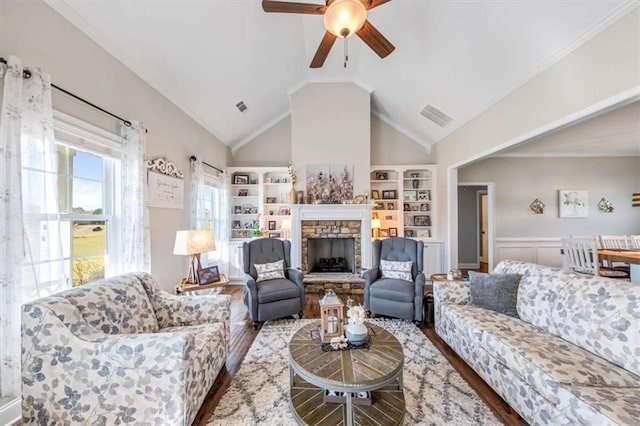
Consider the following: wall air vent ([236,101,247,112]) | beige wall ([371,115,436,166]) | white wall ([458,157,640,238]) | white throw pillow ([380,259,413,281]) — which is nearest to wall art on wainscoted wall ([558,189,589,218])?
white wall ([458,157,640,238])

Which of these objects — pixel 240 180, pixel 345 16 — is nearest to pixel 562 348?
pixel 345 16

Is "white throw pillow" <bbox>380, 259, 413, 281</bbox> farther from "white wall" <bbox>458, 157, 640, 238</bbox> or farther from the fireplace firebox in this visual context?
"white wall" <bbox>458, 157, 640, 238</bbox>

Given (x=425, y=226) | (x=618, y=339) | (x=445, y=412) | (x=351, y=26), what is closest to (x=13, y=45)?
(x=351, y=26)

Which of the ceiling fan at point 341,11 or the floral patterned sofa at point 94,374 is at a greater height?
the ceiling fan at point 341,11

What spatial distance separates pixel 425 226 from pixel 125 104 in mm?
5514

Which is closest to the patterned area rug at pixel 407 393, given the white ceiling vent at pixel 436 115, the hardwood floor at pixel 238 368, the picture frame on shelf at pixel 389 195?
the hardwood floor at pixel 238 368

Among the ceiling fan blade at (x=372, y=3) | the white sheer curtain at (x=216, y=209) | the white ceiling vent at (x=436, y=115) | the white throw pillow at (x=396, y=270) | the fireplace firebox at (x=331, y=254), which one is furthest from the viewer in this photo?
the fireplace firebox at (x=331, y=254)

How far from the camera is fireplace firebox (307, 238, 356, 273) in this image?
18.2ft

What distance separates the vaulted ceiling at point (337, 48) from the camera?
Answer: 2.34 m

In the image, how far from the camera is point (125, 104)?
2.83 m

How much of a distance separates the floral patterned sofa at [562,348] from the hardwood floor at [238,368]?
92mm

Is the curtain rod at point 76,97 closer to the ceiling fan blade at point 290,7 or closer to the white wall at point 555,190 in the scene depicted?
the ceiling fan blade at point 290,7

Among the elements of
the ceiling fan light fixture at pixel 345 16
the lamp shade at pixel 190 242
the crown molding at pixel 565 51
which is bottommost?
the lamp shade at pixel 190 242

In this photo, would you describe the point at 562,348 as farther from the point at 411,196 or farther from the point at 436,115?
the point at 411,196
